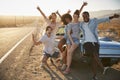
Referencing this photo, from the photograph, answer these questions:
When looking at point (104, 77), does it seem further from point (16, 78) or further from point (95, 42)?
point (16, 78)

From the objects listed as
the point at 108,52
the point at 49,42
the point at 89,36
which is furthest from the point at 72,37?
the point at 49,42

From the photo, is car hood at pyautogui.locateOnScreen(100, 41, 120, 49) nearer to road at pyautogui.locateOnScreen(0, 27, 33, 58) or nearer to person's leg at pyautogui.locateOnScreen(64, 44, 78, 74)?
person's leg at pyautogui.locateOnScreen(64, 44, 78, 74)

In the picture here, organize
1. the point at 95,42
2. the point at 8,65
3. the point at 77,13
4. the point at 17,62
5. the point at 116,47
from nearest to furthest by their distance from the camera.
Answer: the point at 95,42 → the point at 77,13 → the point at 116,47 → the point at 8,65 → the point at 17,62

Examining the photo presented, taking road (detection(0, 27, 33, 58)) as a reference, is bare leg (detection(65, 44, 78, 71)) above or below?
above

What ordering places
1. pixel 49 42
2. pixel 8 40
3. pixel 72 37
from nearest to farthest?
pixel 72 37 < pixel 49 42 < pixel 8 40

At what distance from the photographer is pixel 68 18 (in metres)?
8.70

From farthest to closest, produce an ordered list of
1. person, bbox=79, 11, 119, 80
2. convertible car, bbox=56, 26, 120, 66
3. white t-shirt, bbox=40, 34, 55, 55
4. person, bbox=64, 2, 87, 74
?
Answer: 1. white t-shirt, bbox=40, 34, 55, 55
2. convertible car, bbox=56, 26, 120, 66
3. person, bbox=64, 2, 87, 74
4. person, bbox=79, 11, 119, 80

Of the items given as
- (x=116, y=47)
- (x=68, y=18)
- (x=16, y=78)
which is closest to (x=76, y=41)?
(x=68, y=18)

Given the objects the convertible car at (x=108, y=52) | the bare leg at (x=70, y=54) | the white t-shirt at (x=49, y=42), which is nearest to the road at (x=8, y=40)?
the white t-shirt at (x=49, y=42)

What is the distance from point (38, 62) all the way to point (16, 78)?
3.07 meters

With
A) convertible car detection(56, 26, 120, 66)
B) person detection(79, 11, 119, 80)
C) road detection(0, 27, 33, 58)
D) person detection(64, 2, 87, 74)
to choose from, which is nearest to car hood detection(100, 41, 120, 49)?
convertible car detection(56, 26, 120, 66)

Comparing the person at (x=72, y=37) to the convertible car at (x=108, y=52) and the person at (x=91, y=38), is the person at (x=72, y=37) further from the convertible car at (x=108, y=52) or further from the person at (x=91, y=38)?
the person at (x=91, y=38)

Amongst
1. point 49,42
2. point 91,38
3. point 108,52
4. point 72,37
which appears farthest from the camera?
point 49,42

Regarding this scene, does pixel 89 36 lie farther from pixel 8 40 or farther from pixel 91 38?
pixel 8 40
